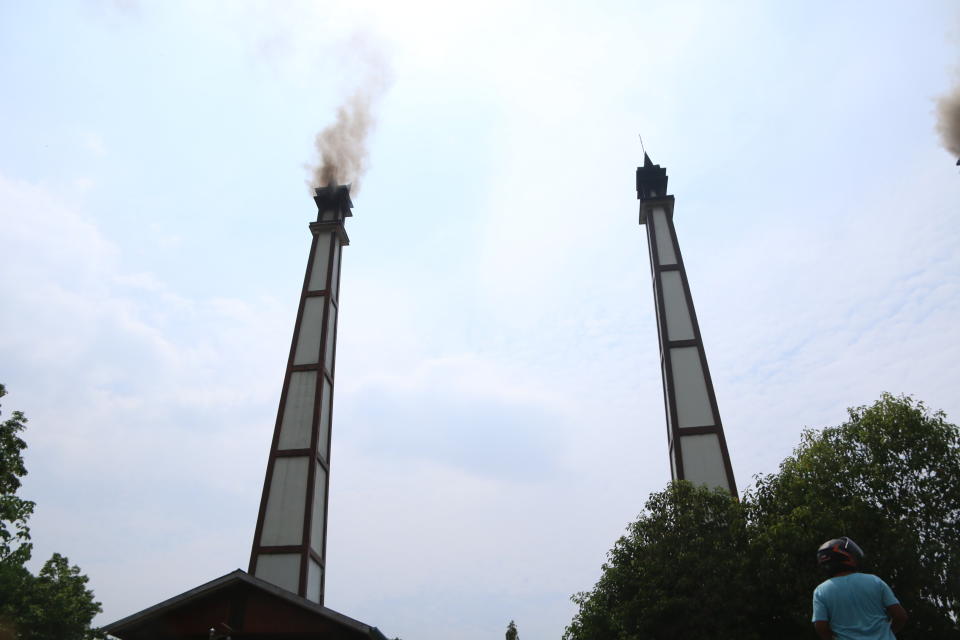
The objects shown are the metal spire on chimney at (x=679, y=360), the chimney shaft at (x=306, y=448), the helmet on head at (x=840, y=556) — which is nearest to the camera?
the helmet on head at (x=840, y=556)

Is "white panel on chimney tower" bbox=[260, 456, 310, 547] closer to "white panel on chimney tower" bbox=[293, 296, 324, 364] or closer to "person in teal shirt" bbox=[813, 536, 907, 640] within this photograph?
"white panel on chimney tower" bbox=[293, 296, 324, 364]

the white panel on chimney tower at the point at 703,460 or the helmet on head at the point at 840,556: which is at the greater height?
the white panel on chimney tower at the point at 703,460

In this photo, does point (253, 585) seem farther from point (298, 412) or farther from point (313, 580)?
point (298, 412)

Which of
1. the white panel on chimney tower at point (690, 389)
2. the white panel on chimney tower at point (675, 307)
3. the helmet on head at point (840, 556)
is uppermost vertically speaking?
the white panel on chimney tower at point (675, 307)

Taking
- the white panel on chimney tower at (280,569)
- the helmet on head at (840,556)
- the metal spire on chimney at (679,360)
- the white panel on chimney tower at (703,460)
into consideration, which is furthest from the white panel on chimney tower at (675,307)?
the helmet on head at (840,556)

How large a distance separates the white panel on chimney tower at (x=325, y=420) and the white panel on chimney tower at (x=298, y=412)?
403mm

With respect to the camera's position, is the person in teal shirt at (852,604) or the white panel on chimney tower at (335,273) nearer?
the person in teal shirt at (852,604)

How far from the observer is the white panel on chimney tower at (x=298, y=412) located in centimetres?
2377

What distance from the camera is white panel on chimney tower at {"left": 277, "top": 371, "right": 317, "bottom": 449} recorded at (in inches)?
936

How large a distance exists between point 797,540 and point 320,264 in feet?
63.3

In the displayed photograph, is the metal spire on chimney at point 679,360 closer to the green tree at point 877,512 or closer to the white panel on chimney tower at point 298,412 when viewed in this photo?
the green tree at point 877,512

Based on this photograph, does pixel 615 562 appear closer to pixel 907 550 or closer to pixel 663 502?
→ pixel 663 502

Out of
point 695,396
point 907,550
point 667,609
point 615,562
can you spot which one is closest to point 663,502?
point 615,562

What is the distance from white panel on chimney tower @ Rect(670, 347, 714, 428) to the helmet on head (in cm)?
1817
